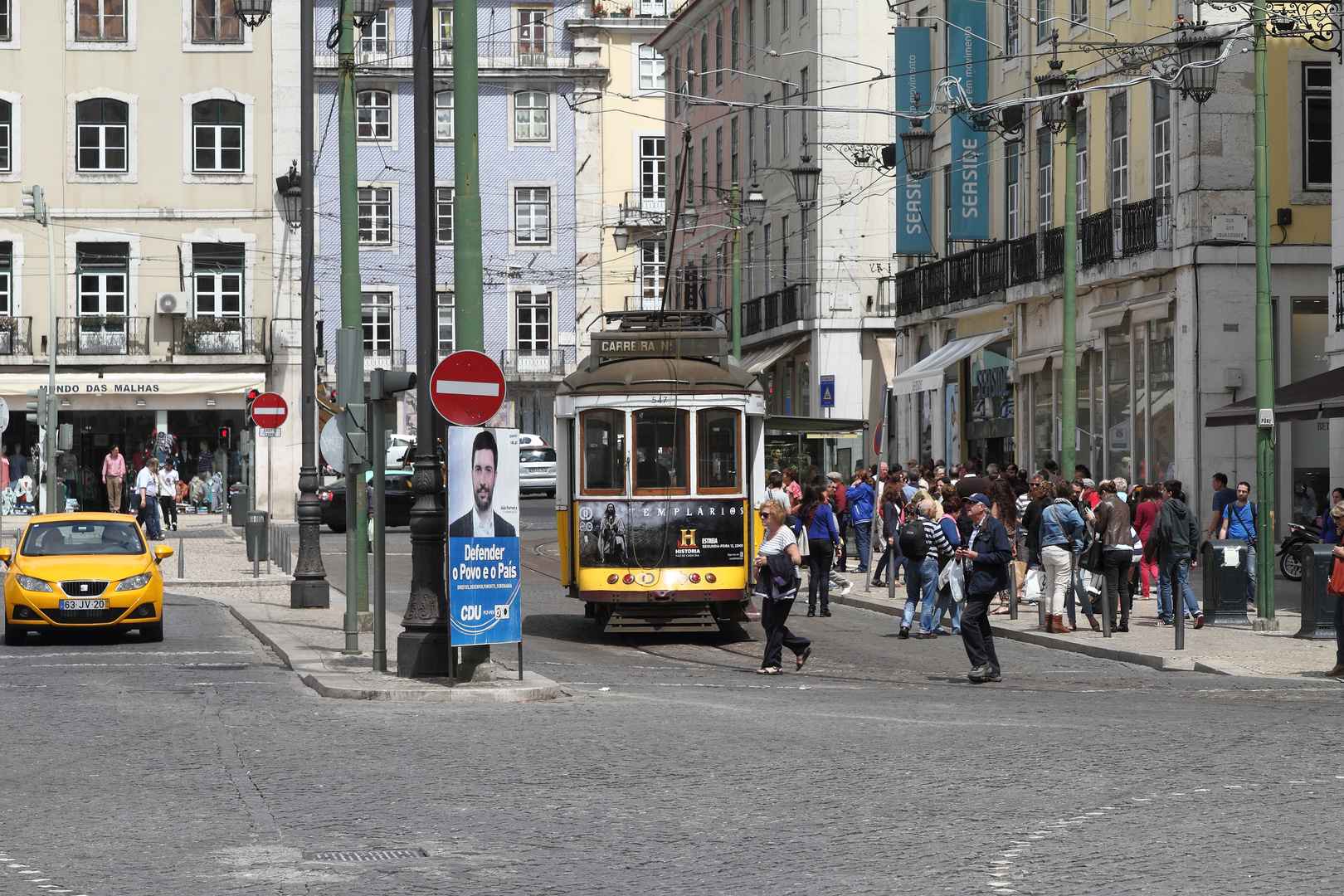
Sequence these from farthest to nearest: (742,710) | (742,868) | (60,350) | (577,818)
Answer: (60,350) → (742,710) → (577,818) → (742,868)

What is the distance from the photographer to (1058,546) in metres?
21.4

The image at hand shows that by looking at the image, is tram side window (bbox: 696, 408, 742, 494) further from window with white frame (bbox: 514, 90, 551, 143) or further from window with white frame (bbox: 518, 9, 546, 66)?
window with white frame (bbox: 518, 9, 546, 66)

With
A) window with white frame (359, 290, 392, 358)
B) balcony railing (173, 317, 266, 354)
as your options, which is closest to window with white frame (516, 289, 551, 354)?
window with white frame (359, 290, 392, 358)

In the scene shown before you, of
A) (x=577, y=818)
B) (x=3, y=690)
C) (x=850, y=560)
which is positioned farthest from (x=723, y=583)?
(x=850, y=560)

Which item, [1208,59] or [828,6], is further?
[828,6]

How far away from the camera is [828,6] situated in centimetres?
5191

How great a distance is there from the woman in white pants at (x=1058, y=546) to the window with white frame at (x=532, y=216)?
52.8 meters

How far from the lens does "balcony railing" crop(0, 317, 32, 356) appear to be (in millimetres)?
48750

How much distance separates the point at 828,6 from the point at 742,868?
46207 mm

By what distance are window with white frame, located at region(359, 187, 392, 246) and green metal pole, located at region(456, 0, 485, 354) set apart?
188 ft

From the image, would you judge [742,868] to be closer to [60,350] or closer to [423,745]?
[423,745]

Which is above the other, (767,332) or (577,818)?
(767,332)

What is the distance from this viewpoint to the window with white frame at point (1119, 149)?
35.0 m

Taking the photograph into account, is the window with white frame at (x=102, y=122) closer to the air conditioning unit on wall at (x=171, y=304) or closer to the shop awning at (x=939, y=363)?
the air conditioning unit on wall at (x=171, y=304)
